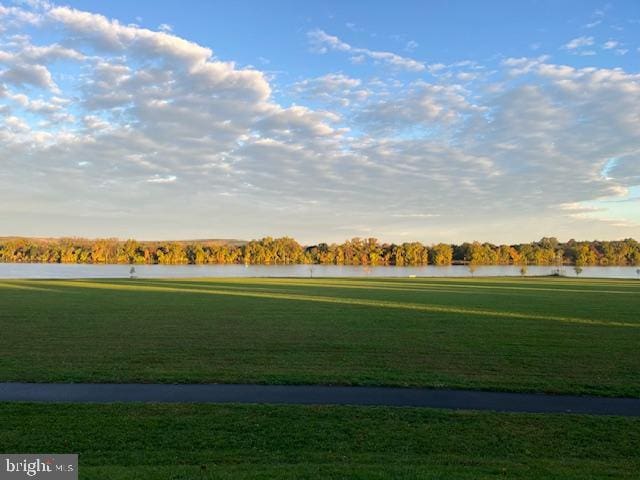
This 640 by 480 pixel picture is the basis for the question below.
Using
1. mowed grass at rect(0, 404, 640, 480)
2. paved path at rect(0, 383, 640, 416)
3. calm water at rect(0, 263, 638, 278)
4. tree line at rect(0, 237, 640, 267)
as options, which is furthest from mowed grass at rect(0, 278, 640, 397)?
tree line at rect(0, 237, 640, 267)

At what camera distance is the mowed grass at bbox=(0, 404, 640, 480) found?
17.6 ft

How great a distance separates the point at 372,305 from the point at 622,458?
19.2 m

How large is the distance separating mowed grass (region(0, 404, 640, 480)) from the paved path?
0.52 meters

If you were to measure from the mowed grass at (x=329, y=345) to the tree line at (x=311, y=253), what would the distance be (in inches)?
5451

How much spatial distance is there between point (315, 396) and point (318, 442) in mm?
2243

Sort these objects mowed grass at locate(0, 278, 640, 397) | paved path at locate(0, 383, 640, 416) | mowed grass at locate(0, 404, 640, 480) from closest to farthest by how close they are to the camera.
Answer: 1. mowed grass at locate(0, 404, 640, 480)
2. paved path at locate(0, 383, 640, 416)
3. mowed grass at locate(0, 278, 640, 397)

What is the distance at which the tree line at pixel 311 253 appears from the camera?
158125 millimetres

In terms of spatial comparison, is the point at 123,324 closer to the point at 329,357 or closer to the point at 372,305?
the point at 329,357

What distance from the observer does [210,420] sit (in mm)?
7016

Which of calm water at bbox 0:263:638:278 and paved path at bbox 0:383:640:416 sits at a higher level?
paved path at bbox 0:383:640:416

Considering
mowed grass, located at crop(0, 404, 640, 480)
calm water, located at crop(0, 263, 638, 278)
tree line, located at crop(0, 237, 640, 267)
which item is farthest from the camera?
tree line, located at crop(0, 237, 640, 267)

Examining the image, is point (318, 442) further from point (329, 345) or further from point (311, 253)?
point (311, 253)

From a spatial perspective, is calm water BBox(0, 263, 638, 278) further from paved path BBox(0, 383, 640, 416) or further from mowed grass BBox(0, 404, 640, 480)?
mowed grass BBox(0, 404, 640, 480)

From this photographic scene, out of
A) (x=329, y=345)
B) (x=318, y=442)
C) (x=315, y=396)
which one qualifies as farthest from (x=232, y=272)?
(x=318, y=442)
